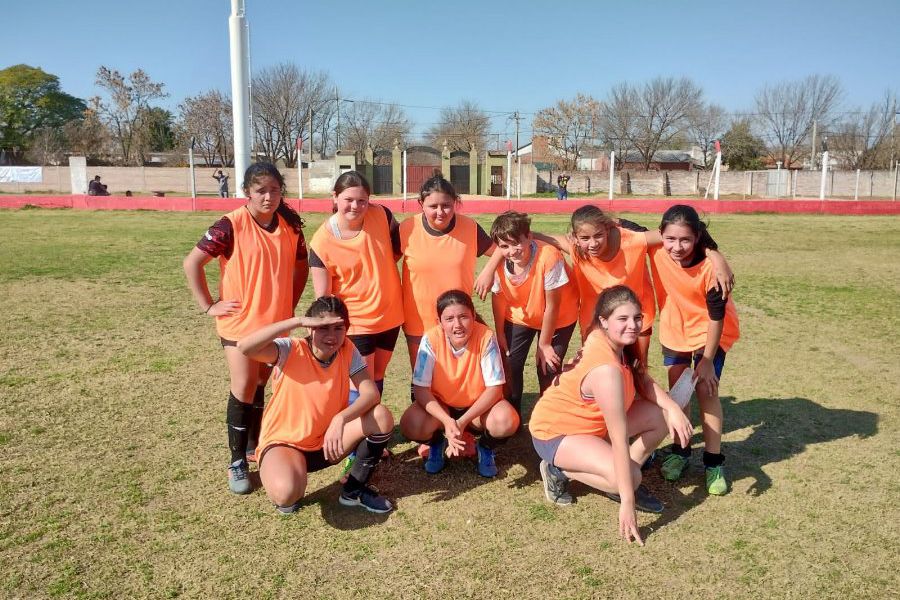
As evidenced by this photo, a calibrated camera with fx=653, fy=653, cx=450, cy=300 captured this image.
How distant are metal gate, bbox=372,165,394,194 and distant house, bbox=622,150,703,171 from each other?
2374cm

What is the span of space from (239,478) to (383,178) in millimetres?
39380

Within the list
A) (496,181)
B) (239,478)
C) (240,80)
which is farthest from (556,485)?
(496,181)

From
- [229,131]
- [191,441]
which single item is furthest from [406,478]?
[229,131]

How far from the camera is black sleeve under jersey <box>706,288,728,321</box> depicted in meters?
3.62

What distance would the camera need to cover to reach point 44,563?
2.89 metres

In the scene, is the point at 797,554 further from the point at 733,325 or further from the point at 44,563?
the point at 44,563

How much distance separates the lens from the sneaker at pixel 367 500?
3445mm

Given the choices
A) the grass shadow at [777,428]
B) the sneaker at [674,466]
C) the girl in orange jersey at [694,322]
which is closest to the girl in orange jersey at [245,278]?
the girl in orange jersey at [694,322]

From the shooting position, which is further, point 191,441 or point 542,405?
point 191,441

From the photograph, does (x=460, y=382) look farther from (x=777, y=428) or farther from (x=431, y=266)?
(x=777, y=428)

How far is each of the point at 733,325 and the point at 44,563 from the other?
376 centimetres

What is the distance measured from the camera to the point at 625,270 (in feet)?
12.8

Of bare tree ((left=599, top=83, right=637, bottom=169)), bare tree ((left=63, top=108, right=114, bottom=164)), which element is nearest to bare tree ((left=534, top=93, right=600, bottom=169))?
bare tree ((left=599, top=83, right=637, bottom=169))

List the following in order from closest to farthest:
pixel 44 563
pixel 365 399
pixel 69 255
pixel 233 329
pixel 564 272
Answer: pixel 44 563
pixel 365 399
pixel 233 329
pixel 564 272
pixel 69 255
